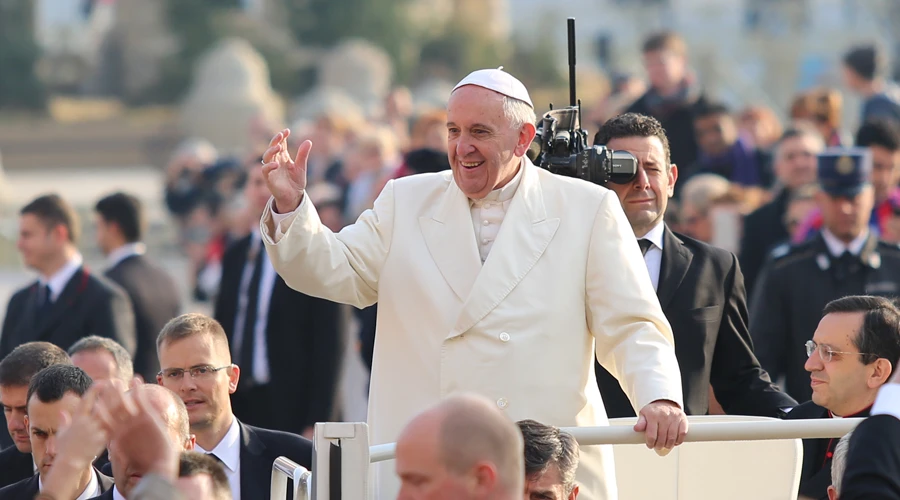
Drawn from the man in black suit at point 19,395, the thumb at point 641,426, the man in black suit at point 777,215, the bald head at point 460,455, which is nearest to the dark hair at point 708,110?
the man in black suit at point 777,215

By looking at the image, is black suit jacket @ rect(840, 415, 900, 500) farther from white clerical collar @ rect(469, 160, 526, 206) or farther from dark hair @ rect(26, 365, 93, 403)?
dark hair @ rect(26, 365, 93, 403)

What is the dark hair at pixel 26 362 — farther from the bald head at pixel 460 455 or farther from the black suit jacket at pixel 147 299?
the bald head at pixel 460 455

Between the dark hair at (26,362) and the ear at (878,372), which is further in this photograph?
the dark hair at (26,362)

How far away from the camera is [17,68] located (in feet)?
134

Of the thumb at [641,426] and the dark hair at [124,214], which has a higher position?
the dark hair at [124,214]

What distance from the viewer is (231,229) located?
13945 mm

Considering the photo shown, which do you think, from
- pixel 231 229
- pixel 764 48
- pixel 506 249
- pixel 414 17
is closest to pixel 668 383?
pixel 506 249

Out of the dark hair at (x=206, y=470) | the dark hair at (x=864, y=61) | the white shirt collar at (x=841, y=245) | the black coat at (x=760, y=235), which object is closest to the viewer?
the dark hair at (x=206, y=470)

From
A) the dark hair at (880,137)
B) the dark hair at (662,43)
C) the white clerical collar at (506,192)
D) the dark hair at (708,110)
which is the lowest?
the white clerical collar at (506,192)

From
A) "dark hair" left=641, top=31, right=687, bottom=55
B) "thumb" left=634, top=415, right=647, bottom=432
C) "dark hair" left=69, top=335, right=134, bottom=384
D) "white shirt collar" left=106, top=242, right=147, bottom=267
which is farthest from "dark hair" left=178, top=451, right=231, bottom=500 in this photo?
"dark hair" left=641, top=31, right=687, bottom=55

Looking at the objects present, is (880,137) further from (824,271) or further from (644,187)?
(644,187)

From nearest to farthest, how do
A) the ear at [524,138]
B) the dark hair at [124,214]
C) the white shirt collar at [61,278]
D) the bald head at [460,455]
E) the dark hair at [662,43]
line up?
the bald head at [460,455]
the ear at [524,138]
the white shirt collar at [61,278]
the dark hair at [124,214]
the dark hair at [662,43]

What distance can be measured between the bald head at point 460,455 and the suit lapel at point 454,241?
5.62 ft

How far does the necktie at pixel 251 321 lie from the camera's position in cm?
914
